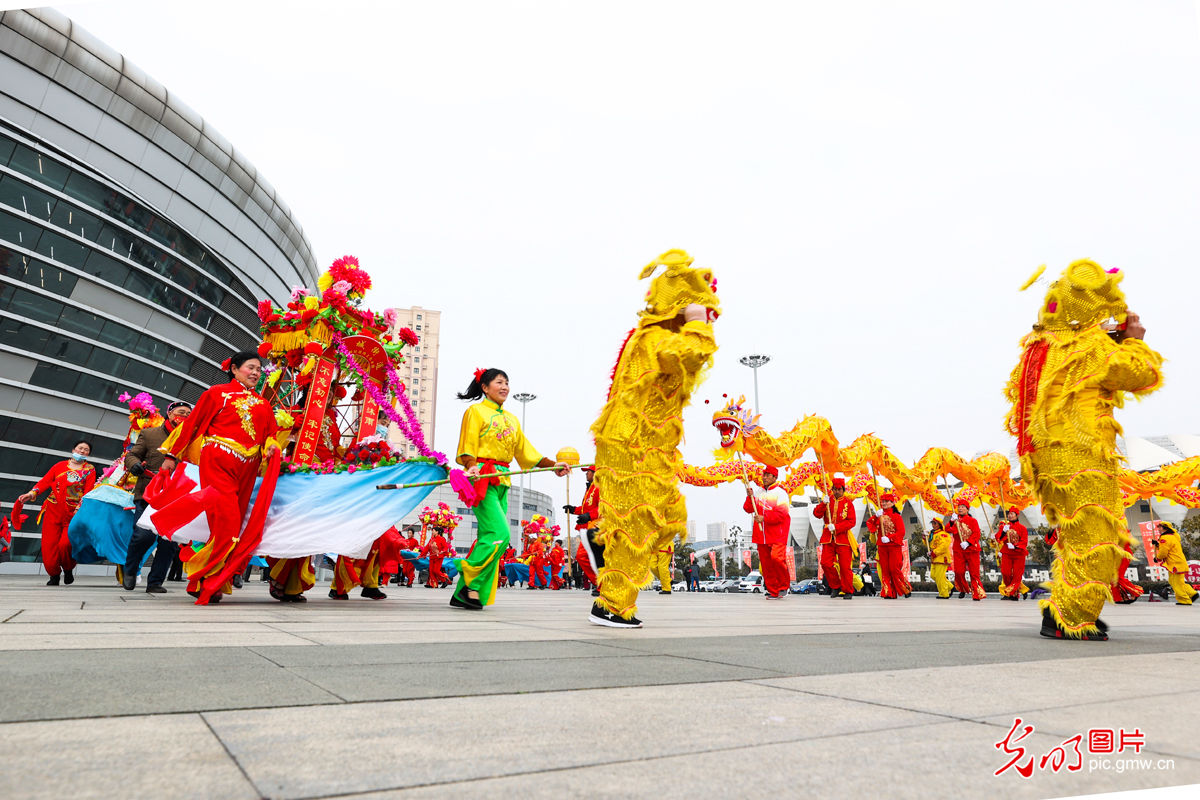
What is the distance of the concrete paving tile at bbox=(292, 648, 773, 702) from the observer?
208 cm

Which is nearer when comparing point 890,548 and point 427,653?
point 427,653

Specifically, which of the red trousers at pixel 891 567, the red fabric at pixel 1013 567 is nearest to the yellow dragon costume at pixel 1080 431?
the red fabric at pixel 1013 567

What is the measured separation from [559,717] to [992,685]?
4.82ft

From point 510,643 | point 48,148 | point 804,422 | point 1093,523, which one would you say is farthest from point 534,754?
point 48,148

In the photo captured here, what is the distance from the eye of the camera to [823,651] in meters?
3.29

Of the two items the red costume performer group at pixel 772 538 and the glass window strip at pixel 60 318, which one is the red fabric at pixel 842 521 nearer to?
the red costume performer group at pixel 772 538

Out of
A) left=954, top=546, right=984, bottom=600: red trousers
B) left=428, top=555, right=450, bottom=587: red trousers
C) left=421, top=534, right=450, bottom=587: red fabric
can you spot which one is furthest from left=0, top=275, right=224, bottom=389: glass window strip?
left=954, top=546, right=984, bottom=600: red trousers

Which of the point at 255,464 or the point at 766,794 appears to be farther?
the point at 255,464

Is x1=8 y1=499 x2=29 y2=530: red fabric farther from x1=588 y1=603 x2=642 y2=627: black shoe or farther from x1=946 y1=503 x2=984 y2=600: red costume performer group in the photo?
x1=946 y1=503 x2=984 y2=600: red costume performer group

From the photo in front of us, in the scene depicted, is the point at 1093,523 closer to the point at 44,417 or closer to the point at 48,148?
the point at 44,417

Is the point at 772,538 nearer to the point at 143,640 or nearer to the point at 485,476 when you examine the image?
the point at 485,476

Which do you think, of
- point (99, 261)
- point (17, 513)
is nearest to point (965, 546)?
point (17, 513)

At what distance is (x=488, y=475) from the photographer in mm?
5992

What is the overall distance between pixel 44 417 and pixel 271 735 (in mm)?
25567
